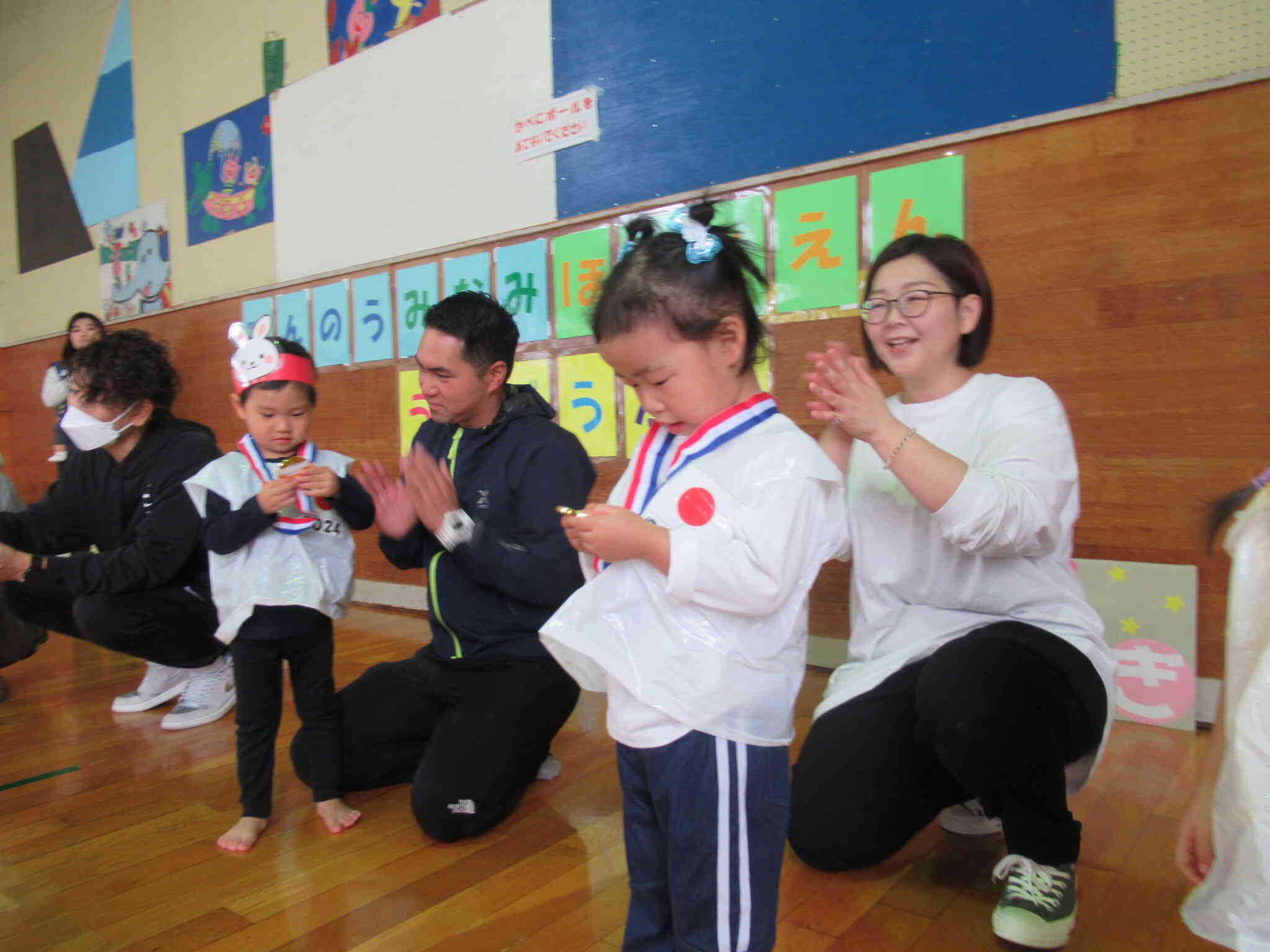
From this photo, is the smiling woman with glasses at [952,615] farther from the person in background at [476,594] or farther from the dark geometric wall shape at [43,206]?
the dark geometric wall shape at [43,206]

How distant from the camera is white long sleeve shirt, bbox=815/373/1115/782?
1145 millimetres

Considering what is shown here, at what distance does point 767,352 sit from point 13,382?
6.31 metres

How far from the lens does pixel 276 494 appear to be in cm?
147

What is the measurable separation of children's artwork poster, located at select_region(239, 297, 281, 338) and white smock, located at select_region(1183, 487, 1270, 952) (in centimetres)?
392

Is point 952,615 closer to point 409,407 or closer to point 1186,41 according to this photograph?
point 1186,41

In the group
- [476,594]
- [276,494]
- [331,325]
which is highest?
[331,325]

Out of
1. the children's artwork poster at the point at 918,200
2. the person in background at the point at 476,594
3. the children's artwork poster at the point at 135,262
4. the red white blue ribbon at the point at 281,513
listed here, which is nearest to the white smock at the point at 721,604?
the person in background at the point at 476,594

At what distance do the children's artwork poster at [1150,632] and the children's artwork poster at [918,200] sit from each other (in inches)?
35.2

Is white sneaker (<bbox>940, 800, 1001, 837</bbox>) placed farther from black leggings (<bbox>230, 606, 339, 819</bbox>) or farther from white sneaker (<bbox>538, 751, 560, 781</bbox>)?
black leggings (<bbox>230, 606, 339, 819</bbox>)

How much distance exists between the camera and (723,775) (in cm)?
89

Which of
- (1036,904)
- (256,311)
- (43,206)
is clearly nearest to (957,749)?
(1036,904)

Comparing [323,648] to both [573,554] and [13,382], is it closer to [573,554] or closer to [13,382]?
[573,554]

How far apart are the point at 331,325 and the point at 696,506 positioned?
3.21 meters

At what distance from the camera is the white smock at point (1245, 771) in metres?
0.69
